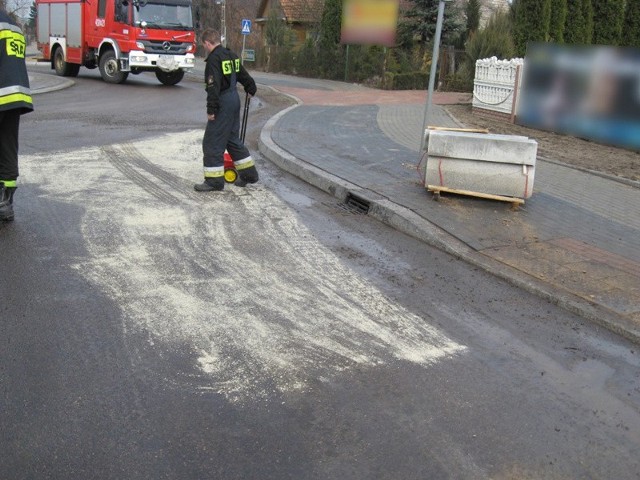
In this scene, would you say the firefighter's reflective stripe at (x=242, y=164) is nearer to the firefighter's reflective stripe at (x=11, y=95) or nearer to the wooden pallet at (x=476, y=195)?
the wooden pallet at (x=476, y=195)

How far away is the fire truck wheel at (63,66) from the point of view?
78.9ft

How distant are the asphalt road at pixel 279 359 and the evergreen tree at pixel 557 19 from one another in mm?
16058

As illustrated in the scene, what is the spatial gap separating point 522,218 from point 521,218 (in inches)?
0.5

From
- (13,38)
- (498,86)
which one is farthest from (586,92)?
(13,38)

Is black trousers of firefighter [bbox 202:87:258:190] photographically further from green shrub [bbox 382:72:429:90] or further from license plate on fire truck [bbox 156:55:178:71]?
green shrub [bbox 382:72:429:90]

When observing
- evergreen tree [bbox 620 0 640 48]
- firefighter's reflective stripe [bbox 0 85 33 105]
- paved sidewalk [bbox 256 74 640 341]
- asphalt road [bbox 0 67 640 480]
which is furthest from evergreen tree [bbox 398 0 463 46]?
firefighter's reflective stripe [bbox 0 85 33 105]

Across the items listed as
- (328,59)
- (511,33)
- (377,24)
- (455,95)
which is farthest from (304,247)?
(328,59)

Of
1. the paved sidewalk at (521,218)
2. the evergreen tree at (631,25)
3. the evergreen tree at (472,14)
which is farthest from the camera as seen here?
the evergreen tree at (472,14)

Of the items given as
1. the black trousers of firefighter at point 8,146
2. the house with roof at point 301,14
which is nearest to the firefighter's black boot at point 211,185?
the black trousers of firefighter at point 8,146

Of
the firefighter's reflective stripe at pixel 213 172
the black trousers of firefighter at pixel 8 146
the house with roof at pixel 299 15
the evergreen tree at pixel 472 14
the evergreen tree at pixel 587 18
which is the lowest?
the firefighter's reflective stripe at pixel 213 172

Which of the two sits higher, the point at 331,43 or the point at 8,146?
the point at 331,43

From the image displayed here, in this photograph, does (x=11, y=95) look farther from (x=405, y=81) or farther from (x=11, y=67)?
(x=405, y=81)

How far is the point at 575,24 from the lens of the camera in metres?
21.0

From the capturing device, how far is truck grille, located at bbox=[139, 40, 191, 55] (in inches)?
816
